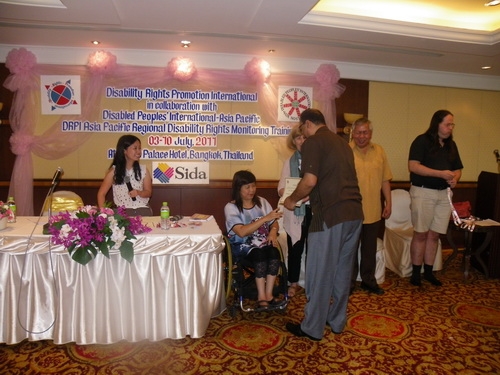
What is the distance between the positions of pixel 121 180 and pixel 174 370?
1760mm

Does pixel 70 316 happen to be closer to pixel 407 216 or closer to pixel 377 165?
pixel 377 165

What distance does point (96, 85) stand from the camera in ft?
14.7

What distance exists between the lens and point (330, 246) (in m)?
2.64

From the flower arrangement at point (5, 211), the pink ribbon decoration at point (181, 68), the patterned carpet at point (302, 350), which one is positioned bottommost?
the patterned carpet at point (302, 350)

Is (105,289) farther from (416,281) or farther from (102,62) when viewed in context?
(416,281)

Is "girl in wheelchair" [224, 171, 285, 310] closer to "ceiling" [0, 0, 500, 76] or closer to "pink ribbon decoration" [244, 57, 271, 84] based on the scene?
"ceiling" [0, 0, 500, 76]

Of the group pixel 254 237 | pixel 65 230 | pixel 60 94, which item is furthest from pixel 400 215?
pixel 60 94

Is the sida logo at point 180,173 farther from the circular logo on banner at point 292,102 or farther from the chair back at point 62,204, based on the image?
the circular logo on banner at point 292,102

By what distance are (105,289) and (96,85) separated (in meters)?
2.80

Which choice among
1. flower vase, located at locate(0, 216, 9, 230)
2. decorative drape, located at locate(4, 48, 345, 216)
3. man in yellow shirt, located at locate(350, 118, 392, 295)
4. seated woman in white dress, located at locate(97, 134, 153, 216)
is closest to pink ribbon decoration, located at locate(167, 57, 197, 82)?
decorative drape, located at locate(4, 48, 345, 216)

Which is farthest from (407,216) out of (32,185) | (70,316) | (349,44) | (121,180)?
(32,185)

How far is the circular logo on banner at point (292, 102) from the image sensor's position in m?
4.84

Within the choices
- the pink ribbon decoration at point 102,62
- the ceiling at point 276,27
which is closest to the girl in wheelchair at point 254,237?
the ceiling at point 276,27

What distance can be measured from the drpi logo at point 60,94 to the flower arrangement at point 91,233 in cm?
242
